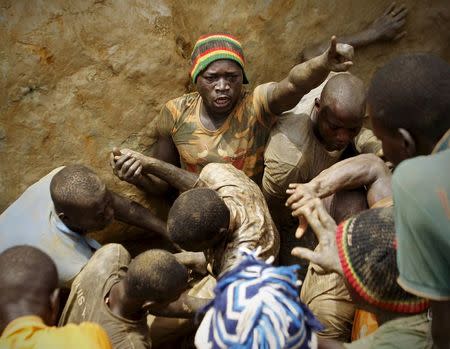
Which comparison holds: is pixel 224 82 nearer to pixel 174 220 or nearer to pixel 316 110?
pixel 316 110

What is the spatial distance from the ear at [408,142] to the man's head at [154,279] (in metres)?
1.11

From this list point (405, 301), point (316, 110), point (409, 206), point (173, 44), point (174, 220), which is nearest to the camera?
point (409, 206)

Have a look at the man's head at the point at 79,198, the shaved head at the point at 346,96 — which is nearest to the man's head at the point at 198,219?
the man's head at the point at 79,198

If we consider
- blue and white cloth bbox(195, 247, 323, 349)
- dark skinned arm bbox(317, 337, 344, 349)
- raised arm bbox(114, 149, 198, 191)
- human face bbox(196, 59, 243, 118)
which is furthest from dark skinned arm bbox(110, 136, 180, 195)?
blue and white cloth bbox(195, 247, 323, 349)

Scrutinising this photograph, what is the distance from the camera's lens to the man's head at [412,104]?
1.94m

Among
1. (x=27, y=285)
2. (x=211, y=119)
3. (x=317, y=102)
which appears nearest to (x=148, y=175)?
(x=211, y=119)

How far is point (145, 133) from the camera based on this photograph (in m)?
4.13

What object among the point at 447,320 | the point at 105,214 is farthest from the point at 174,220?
the point at 447,320

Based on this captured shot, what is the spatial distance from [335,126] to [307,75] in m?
0.33

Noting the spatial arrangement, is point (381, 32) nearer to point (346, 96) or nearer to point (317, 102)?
point (317, 102)

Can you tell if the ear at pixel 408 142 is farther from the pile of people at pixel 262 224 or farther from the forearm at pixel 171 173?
the forearm at pixel 171 173

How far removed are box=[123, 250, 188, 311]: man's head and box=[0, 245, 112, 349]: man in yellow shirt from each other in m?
0.35

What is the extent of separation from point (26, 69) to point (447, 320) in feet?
9.40

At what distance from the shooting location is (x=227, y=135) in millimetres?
3891
